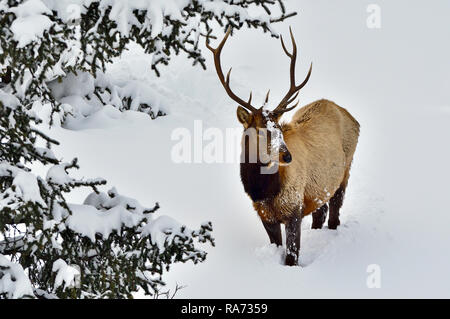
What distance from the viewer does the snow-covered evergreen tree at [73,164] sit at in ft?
12.3

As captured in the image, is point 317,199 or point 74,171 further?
point 74,171

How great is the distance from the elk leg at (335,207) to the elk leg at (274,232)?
1.24 metres

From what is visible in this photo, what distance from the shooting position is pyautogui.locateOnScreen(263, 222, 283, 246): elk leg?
699cm

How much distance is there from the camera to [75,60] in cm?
396

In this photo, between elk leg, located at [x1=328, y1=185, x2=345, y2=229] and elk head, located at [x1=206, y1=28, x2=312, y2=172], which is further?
elk leg, located at [x1=328, y1=185, x2=345, y2=229]

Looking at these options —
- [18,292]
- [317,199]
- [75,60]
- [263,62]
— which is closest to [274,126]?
[317,199]

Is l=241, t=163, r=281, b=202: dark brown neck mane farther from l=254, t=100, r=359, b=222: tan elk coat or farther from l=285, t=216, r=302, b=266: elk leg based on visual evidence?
l=285, t=216, r=302, b=266: elk leg

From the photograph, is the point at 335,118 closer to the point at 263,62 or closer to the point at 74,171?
the point at 74,171

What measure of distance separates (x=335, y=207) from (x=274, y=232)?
4.59 ft

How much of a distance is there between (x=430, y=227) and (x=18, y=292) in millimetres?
5839

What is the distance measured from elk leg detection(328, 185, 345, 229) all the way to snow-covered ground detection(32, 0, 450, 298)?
160 mm

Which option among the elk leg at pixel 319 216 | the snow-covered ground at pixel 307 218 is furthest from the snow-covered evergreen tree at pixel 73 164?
the elk leg at pixel 319 216

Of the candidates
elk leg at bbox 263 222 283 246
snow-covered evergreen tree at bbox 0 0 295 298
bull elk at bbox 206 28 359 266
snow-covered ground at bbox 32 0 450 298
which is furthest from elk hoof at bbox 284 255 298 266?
snow-covered evergreen tree at bbox 0 0 295 298

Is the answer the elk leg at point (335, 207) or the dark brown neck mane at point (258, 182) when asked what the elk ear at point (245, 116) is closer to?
the dark brown neck mane at point (258, 182)
